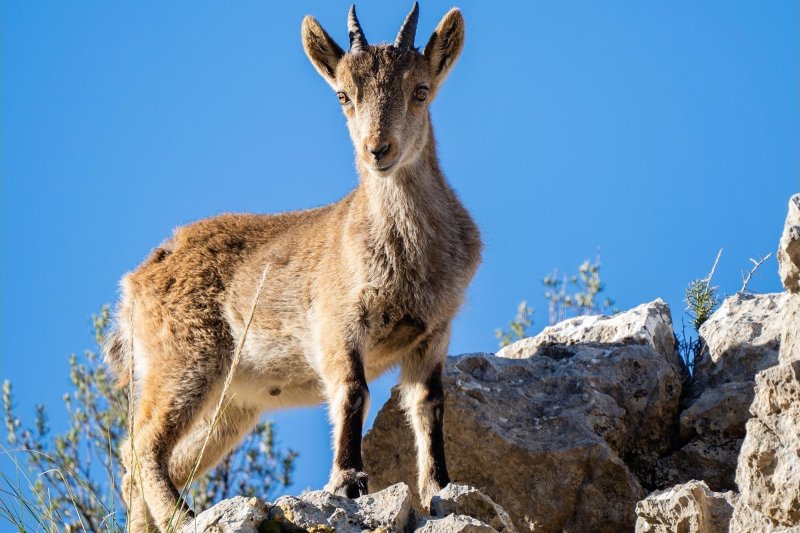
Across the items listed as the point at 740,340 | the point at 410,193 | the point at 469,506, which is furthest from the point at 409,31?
the point at 469,506

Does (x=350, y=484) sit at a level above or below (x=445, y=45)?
below

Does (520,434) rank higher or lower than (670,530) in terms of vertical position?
higher

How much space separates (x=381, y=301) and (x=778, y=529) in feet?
11.3

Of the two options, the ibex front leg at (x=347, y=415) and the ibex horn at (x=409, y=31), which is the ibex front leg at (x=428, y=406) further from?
the ibex horn at (x=409, y=31)

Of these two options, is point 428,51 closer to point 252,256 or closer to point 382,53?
point 382,53

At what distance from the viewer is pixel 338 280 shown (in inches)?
302

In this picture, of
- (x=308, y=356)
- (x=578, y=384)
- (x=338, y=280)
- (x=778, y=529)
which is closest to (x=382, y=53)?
(x=338, y=280)

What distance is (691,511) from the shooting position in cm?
522

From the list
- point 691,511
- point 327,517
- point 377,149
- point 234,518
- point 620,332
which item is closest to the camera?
point 234,518

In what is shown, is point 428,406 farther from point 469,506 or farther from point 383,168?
point 469,506

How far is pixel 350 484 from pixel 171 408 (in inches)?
90.0

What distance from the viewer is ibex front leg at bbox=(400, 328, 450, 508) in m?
7.20

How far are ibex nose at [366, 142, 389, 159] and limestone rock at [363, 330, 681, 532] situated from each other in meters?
1.77

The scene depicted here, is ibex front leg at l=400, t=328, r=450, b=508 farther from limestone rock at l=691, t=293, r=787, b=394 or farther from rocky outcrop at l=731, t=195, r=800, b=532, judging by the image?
rocky outcrop at l=731, t=195, r=800, b=532
